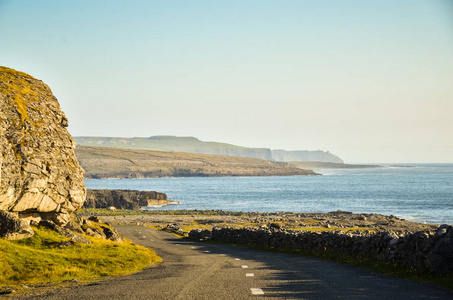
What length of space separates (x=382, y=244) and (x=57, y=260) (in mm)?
14487

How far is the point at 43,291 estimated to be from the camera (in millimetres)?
15758

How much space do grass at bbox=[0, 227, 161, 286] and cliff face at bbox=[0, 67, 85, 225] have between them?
6.17ft

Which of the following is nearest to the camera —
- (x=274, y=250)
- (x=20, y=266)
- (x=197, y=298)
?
(x=197, y=298)

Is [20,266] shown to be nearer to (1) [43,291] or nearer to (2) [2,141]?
(1) [43,291]

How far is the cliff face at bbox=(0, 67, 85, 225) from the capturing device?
23.4m

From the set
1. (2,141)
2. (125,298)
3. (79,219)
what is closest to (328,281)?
(125,298)

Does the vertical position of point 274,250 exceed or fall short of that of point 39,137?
it falls short

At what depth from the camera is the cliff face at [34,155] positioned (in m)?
23.4

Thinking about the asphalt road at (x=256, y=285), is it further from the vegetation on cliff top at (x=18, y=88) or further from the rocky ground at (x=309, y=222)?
the rocky ground at (x=309, y=222)

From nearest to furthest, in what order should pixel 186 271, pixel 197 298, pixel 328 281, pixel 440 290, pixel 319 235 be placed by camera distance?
pixel 197 298 → pixel 440 290 → pixel 328 281 → pixel 186 271 → pixel 319 235

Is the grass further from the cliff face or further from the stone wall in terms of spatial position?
the stone wall

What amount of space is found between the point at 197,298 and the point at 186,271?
24.6 feet

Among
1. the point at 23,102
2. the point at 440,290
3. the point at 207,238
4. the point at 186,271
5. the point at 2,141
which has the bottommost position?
the point at 207,238

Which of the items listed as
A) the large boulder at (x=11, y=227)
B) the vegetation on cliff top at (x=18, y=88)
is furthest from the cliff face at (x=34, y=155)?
the large boulder at (x=11, y=227)
